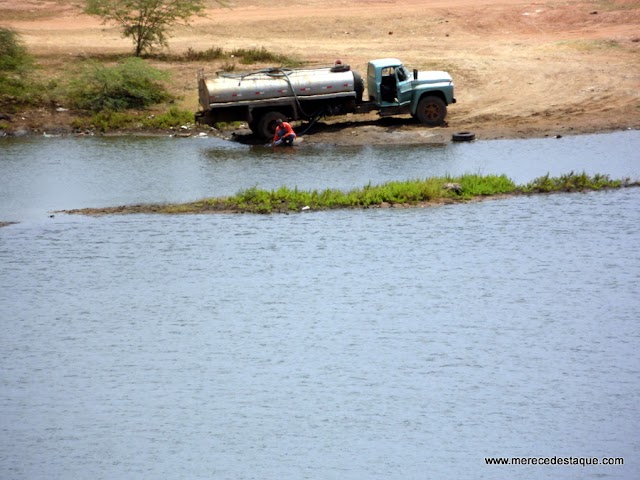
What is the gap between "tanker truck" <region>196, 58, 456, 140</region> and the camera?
30453 mm

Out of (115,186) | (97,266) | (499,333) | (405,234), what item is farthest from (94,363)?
(115,186)

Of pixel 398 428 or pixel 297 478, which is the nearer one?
pixel 297 478

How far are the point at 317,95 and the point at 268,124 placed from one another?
1.56 metres

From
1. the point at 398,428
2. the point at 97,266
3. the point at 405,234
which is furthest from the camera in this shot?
the point at 405,234

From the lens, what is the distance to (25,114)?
34.1 metres

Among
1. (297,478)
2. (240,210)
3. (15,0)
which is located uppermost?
(15,0)

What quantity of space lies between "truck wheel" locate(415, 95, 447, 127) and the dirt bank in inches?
14.2

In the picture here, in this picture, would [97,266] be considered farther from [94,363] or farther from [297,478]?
[297,478]

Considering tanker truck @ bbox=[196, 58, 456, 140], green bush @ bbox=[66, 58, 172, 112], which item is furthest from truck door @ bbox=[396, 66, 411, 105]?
green bush @ bbox=[66, 58, 172, 112]

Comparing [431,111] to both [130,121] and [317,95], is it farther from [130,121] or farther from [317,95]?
[130,121]

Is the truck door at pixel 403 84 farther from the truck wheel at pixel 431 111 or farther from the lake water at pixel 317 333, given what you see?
the lake water at pixel 317 333

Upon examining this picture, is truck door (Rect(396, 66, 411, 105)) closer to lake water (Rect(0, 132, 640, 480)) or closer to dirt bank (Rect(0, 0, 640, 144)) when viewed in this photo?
dirt bank (Rect(0, 0, 640, 144))

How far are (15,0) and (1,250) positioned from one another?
29492 mm

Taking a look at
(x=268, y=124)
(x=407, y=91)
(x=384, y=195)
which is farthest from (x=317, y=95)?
(x=384, y=195)
